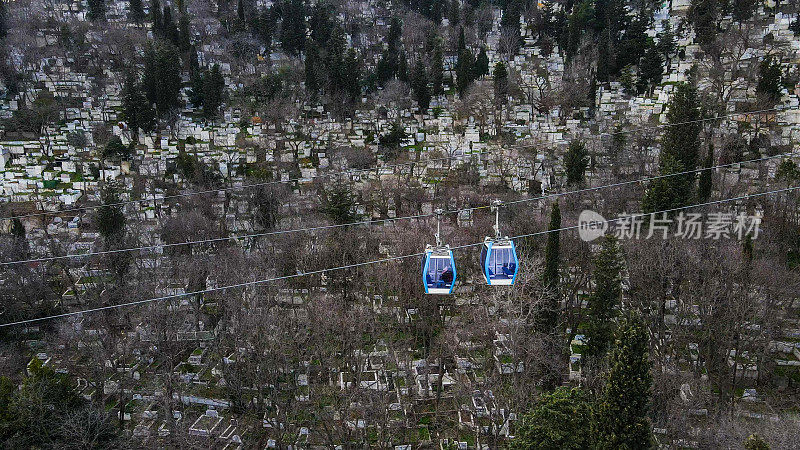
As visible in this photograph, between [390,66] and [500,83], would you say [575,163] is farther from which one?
[390,66]

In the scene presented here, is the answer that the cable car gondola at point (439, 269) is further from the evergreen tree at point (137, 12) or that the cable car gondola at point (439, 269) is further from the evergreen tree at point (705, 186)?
the evergreen tree at point (137, 12)

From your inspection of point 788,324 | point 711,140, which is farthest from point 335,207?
point 711,140

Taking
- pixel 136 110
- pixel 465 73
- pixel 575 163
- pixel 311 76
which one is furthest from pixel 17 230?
pixel 465 73

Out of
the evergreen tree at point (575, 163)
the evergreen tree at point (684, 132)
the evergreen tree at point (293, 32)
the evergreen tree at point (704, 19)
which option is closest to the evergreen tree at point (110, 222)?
the evergreen tree at point (575, 163)

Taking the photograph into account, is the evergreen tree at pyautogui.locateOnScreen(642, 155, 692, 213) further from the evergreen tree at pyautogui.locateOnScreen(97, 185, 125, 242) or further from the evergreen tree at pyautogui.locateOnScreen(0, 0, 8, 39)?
the evergreen tree at pyautogui.locateOnScreen(0, 0, 8, 39)

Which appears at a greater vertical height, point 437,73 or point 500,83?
point 437,73

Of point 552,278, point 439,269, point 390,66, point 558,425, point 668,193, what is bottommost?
point 558,425
